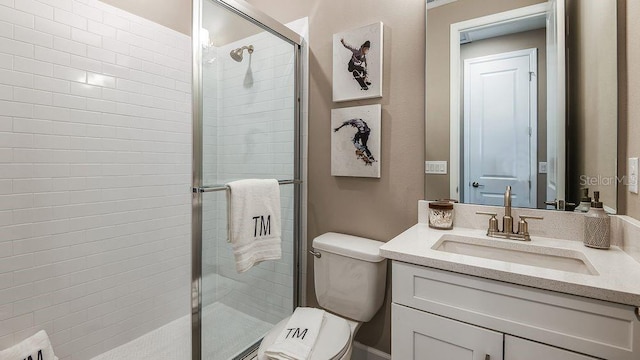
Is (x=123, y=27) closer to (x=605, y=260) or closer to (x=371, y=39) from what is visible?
(x=371, y=39)

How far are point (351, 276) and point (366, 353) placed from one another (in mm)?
546

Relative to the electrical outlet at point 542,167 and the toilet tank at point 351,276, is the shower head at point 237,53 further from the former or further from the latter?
the electrical outlet at point 542,167

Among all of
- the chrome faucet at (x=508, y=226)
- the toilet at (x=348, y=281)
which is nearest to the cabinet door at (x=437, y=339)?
the toilet at (x=348, y=281)

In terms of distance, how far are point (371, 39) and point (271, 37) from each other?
0.56 meters

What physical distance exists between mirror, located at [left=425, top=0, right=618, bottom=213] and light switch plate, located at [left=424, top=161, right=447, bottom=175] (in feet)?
0.08

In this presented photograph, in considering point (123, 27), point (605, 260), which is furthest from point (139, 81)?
point (605, 260)

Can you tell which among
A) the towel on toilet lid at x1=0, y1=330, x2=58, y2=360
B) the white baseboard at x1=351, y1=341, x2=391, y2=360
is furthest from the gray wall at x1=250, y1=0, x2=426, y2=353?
the towel on toilet lid at x1=0, y1=330, x2=58, y2=360

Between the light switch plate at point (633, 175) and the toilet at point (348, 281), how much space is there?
94 cm

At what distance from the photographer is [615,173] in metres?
1.10

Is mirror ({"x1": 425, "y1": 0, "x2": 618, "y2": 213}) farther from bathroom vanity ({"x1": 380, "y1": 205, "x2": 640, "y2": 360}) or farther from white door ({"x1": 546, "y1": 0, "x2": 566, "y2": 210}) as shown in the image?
bathroom vanity ({"x1": 380, "y1": 205, "x2": 640, "y2": 360})

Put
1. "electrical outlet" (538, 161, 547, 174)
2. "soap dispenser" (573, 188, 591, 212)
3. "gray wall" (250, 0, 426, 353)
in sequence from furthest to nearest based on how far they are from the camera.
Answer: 1. "gray wall" (250, 0, 426, 353)
2. "electrical outlet" (538, 161, 547, 174)
3. "soap dispenser" (573, 188, 591, 212)

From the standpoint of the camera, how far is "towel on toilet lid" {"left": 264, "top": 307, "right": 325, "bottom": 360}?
1158 millimetres

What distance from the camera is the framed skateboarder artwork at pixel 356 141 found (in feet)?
5.40

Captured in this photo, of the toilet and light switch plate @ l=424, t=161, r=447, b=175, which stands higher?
light switch plate @ l=424, t=161, r=447, b=175
